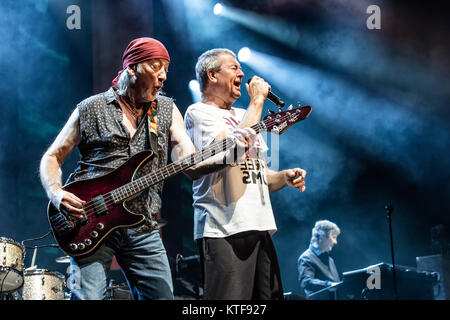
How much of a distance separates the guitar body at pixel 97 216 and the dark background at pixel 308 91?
4511 mm

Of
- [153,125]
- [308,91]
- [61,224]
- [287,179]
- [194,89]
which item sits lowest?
[61,224]

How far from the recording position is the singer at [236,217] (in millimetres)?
2705

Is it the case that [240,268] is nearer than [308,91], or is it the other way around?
[240,268]

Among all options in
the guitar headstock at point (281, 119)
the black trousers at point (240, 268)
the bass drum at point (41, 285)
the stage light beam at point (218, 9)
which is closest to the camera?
the black trousers at point (240, 268)

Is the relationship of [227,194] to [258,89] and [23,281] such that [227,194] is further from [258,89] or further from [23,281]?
[23,281]

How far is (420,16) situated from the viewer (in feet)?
27.8

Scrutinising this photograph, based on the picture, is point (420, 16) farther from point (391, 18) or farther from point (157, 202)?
point (157, 202)

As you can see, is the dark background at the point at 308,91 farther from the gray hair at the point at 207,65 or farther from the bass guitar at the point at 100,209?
the bass guitar at the point at 100,209

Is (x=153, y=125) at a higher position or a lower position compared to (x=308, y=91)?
lower

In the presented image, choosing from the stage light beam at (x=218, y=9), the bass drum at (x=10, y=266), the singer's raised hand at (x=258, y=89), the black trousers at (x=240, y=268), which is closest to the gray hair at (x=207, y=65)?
the singer's raised hand at (x=258, y=89)

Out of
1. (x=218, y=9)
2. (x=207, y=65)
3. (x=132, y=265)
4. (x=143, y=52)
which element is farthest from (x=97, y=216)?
(x=218, y=9)

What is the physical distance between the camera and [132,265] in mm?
2521

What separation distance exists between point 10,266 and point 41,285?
552 millimetres
